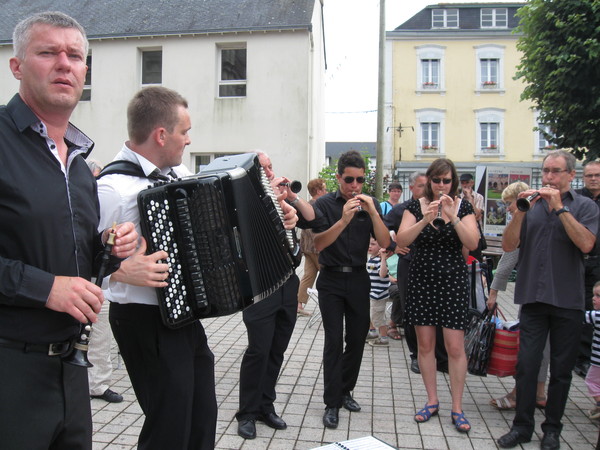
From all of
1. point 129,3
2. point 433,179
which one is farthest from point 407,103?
point 433,179

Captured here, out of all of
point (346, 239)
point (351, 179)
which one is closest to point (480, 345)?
point (346, 239)

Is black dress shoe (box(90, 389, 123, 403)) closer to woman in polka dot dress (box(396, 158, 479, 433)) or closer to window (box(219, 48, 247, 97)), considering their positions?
woman in polka dot dress (box(396, 158, 479, 433))

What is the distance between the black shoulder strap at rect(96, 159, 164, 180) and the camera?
249cm

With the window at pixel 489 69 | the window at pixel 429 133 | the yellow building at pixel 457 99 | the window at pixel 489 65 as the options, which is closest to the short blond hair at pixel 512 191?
the yellow building at pixel 457 99

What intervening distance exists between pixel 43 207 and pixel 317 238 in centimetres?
269

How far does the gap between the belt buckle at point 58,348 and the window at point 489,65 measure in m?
30.9

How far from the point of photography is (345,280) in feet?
14.3

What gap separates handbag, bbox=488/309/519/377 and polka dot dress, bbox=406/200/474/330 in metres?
0.50

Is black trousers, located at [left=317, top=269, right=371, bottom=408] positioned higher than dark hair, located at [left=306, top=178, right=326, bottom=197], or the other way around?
dark hair, located at [left=306, top=178, right=326, bottom=197]

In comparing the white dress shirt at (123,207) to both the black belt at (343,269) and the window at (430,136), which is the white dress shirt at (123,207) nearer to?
the black belt at (343,269)

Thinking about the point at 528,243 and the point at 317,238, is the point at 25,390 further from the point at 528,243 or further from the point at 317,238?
the point at 528,243

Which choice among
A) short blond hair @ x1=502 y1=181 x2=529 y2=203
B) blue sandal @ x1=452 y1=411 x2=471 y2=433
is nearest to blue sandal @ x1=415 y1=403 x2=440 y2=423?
blue sandal @ x1=452 y1=411 x2=471 y2=433

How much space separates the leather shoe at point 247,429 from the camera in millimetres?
3982

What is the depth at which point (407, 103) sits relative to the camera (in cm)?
3014
